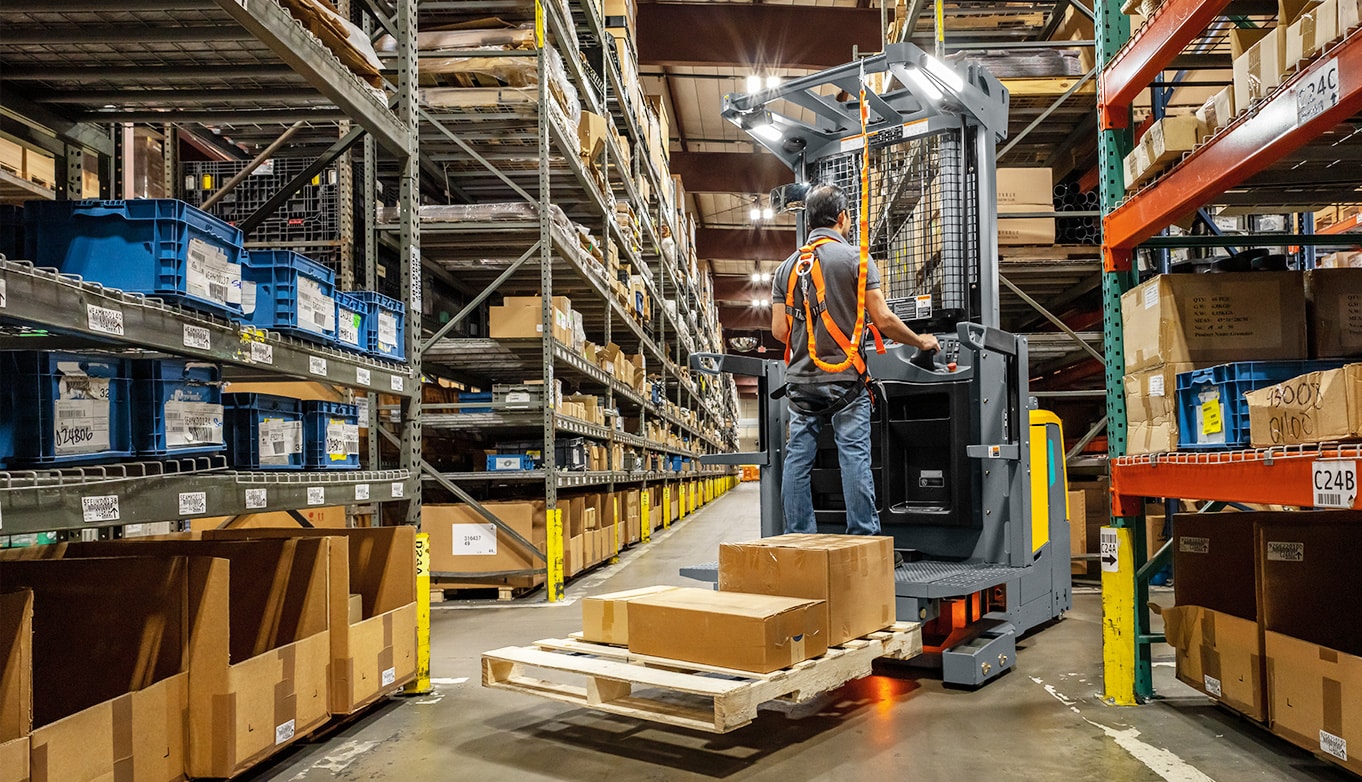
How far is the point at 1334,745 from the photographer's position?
2.61 metres

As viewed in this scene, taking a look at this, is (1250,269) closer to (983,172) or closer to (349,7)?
(983,172)

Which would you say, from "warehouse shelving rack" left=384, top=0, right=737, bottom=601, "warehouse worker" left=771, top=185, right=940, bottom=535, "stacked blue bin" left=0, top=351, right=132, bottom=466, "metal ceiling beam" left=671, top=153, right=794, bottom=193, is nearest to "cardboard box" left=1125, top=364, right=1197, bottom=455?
"warehouse worker" left=771, top=185, right=940, bottom=535

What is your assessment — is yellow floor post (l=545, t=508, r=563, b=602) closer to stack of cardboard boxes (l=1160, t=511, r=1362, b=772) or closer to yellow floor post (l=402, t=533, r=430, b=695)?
yellow floor post (l=402, t=533, r=430, b=695)

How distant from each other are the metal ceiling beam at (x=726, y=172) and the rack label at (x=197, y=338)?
15.2m

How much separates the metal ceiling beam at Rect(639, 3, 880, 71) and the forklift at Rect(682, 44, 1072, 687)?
24.3 ft

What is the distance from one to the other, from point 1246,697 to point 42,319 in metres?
3.83

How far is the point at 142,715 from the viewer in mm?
2330

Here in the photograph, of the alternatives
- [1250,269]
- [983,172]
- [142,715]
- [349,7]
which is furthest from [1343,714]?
[349,7]

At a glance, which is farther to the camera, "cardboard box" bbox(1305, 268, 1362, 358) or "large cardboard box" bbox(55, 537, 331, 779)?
"cardboard box" bbox(1305, 268, 1362, 358)

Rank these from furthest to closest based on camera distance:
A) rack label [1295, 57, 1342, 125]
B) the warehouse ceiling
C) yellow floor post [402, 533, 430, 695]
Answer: the warehouse ceiling, yellow floor post [402, 533, 430, 695], rack label [1295, 57, 1342, 125]

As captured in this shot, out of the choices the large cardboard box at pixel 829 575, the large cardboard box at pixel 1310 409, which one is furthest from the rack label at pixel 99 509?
the large cardboard box at pixel 1310 409

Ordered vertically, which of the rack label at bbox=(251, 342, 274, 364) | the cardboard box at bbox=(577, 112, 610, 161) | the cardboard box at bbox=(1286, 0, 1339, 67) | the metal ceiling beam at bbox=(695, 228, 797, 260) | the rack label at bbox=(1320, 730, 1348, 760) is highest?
the metal ceiling beam at bbox=(695, 228, 797, 260)

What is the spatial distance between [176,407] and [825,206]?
9.47 feet

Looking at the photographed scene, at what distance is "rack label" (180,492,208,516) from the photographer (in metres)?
2.44
